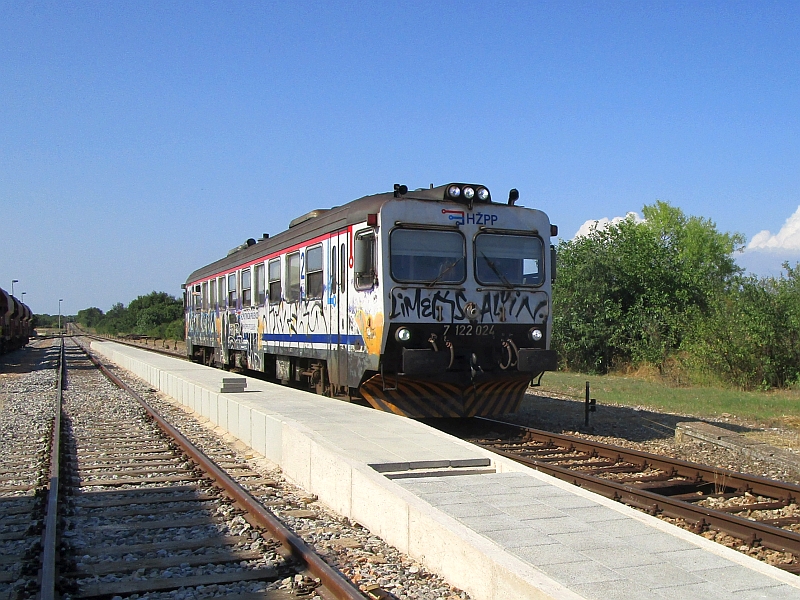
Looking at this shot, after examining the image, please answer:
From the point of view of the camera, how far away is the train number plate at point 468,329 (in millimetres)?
11039

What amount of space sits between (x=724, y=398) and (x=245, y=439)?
1112cm

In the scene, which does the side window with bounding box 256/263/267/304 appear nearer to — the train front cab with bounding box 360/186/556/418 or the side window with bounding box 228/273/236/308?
the side window with bounding box 228/273/236/308

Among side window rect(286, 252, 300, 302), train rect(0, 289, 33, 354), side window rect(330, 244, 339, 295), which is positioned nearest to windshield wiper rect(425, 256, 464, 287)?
side window rect(330, 244, 339, 295)

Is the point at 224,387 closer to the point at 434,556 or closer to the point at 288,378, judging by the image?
the point at 288,378

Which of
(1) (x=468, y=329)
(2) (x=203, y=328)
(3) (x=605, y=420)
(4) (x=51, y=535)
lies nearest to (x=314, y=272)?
(1) (x=468, y=329)

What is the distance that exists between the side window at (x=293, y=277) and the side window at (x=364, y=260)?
2809mm

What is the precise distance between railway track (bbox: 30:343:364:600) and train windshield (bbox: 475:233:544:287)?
4559 millimetres

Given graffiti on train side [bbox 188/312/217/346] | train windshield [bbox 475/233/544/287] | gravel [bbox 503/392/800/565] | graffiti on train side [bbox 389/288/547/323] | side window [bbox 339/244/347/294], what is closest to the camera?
gravel [bbox 503/392/800/565]

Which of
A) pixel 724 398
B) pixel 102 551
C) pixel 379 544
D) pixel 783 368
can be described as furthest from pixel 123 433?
pixel 783 368

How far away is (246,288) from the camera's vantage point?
17.5 meters

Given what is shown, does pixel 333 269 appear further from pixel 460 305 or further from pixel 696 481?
pixel 696 481

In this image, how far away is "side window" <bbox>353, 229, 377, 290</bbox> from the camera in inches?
429

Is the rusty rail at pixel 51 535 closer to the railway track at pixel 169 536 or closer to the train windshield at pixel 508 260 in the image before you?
the railway track at pixel 169 536

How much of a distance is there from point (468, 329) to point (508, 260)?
4.21 feet
